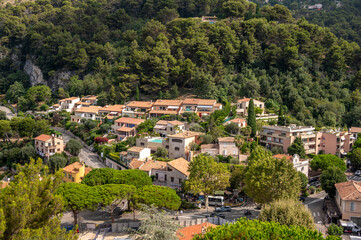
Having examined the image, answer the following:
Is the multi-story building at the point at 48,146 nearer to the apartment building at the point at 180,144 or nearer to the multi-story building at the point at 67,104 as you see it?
the multi-story building at the point at 67,104

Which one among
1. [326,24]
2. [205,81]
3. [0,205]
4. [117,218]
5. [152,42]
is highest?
[326,24]

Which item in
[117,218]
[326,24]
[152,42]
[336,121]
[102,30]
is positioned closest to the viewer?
[117,218]

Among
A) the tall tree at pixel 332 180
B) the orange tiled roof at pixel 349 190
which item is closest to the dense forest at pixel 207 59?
the tall tree at pixel 332 180

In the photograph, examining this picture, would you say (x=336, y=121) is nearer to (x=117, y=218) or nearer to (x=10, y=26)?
(x=117, y=218)

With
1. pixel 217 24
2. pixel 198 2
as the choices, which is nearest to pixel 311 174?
pixel 217 24

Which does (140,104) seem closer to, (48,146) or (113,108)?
(113,108)

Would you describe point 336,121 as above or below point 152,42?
below
